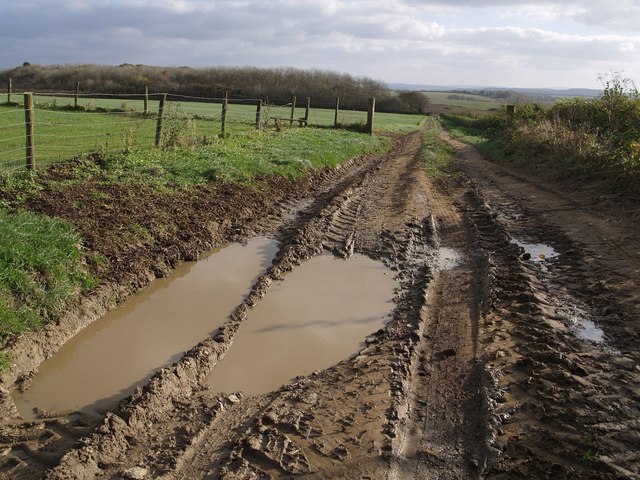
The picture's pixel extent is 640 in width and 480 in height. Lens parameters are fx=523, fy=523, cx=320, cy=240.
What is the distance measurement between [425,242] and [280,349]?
446 cm

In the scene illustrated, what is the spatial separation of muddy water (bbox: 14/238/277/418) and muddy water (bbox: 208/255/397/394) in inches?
21.4

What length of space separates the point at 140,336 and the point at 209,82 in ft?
187

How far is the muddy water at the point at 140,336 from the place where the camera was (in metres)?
4.80

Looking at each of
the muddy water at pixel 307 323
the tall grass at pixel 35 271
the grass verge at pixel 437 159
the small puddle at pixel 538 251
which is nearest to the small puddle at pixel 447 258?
the muddy water at pixel 307 323

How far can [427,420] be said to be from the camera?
14.0ft

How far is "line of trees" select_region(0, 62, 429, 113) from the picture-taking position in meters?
55.3

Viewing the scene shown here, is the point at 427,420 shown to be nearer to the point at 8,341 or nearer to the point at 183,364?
the point at 183,364

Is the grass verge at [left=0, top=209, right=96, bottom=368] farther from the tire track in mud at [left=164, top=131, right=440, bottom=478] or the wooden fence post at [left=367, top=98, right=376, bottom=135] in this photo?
the wooden fence post at [left=367, top=98, right=376, bottom=135]

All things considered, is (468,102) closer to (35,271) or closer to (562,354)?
(562,354)

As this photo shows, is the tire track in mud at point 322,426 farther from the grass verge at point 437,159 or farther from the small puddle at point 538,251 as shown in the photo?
the grass verge at point 437,159

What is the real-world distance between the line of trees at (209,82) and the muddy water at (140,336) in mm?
47481

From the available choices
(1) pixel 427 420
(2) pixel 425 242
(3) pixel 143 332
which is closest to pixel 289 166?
(2) pixel 425 242

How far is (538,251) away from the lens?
8828 mm

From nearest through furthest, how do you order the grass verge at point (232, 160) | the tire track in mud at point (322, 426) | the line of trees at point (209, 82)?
the tire track in mud at point (322, 426) → the grass verge at point (232, 160) → the line of trees at point (209, 82)
